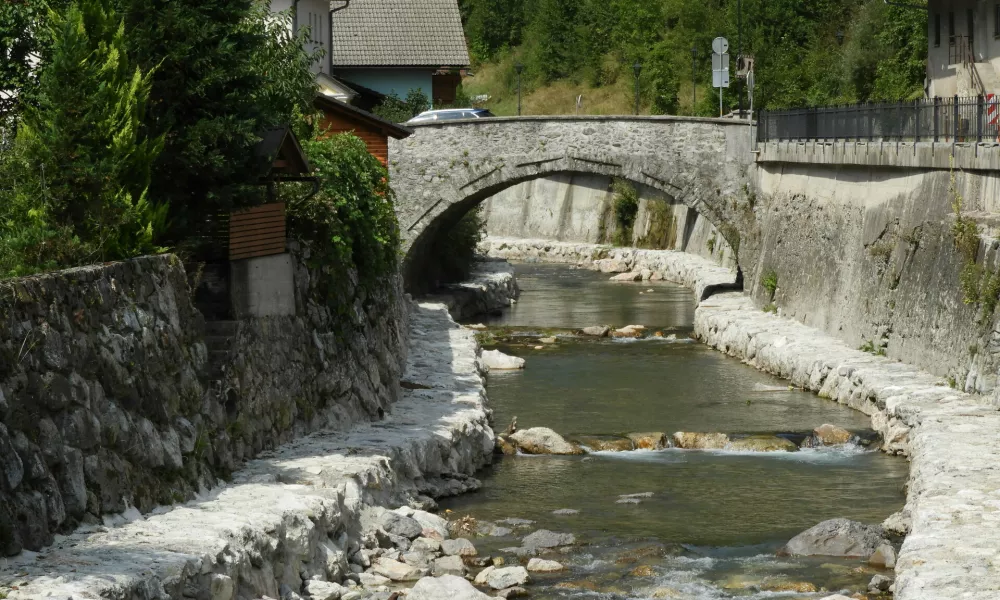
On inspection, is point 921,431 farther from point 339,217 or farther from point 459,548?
point 339,217

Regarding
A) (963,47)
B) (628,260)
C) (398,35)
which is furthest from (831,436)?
(398,35)

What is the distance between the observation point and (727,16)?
54.1m

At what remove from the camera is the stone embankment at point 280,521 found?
9.95 meters

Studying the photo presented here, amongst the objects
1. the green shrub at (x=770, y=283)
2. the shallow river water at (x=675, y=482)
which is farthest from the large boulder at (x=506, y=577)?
the green shrub at (x=770, y=283)

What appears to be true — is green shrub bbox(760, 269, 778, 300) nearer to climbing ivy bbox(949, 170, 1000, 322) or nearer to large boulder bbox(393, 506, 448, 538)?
climbing ivy bbox(949, 170, 1000, 322)

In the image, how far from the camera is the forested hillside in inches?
1743

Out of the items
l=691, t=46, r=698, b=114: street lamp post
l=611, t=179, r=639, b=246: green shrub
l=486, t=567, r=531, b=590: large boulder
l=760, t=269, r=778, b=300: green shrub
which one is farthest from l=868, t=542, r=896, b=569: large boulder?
l=611, t=179, r=639, b=246: green shrub

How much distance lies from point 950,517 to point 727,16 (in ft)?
141

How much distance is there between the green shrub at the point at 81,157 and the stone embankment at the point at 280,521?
2606 millimetres

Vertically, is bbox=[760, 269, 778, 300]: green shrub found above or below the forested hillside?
below

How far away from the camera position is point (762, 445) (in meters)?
19.5

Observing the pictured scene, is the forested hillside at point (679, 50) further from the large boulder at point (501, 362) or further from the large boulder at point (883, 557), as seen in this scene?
the large boulder at point (883, 557)

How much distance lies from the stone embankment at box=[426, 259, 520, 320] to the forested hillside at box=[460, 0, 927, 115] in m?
11.8

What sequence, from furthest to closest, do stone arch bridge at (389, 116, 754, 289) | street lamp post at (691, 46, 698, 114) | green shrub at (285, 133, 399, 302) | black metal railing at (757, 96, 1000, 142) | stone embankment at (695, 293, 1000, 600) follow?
1. street lamp post at (691, 46, 698, 114)
2. stone arch bridge at (389, 116, 754, 289)
3. black metal railing at (757, 96, 1000, 142)
4. green shrub at (285, 133, 399, 302)
5. stone embankment at (695, 293, 1000, 600)
